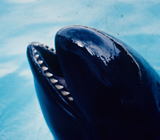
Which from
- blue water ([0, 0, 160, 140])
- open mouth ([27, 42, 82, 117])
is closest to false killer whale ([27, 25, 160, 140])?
open mouth ([27, 42, 82, 117])

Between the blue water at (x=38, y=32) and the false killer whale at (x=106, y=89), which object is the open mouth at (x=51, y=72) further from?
the blue water at (x=38, y=32)

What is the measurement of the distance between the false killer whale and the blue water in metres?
1.44

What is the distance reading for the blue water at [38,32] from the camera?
3.53 meters

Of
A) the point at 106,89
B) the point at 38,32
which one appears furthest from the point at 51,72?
the point at 38,32

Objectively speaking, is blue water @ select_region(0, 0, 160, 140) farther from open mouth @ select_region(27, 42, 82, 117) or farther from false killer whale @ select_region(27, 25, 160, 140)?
false killer whale @ select_region(27, 25, 160, 140)

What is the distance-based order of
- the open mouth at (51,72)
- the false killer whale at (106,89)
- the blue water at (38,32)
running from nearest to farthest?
1. the false killer whale at (106,89)
2. the open mouth at (51,72)
3. the blue water at (38,32)

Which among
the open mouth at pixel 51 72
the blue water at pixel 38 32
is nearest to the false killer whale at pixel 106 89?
the open mouth at pixel 51 72

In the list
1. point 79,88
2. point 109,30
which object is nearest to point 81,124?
point 79,88

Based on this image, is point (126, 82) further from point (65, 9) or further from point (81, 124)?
point (65, 9)

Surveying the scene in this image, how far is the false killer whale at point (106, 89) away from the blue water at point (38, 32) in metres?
1.44

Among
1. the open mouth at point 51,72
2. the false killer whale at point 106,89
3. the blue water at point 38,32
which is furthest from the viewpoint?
the blue water at point 38,32

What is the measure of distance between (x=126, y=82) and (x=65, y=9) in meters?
4.65

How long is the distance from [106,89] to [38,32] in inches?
147

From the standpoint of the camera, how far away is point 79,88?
6.31ft
